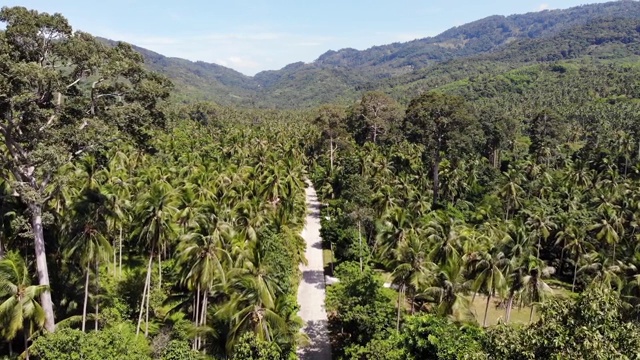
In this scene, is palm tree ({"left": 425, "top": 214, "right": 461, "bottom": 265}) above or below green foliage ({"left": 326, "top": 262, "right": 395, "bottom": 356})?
above

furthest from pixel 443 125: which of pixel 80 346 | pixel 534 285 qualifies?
pixel 80 346

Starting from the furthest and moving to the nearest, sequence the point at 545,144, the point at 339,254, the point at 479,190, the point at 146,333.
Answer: the point at 545,144 < the point at 479,190 < the point at 339,254 < the point at 146,333

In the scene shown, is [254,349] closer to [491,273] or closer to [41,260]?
[41,260]

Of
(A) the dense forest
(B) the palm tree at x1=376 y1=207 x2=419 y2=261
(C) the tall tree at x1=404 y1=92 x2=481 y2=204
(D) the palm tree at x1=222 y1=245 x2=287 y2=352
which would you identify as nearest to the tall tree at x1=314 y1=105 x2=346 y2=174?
(A) the dense forest

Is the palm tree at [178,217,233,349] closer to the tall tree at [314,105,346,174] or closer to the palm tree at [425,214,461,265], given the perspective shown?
the palm tree at [425,214,461,265]

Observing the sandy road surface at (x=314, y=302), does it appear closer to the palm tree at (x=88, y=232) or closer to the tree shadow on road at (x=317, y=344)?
the tree shadow on road at (x=317, y=344)

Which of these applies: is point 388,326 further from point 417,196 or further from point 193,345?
point 417,196

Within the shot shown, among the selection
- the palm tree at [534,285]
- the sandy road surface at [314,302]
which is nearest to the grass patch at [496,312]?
the palm tree at [534,285]

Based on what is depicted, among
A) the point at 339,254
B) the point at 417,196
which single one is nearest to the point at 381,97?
the point at 417,196
